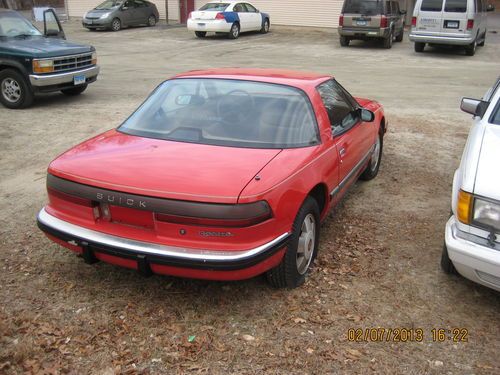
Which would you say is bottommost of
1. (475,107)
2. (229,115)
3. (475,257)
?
(475,257)

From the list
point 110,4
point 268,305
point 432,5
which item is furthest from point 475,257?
point 110,4

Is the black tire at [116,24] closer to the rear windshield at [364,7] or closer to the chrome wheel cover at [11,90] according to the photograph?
the rear windshield at [364,7]

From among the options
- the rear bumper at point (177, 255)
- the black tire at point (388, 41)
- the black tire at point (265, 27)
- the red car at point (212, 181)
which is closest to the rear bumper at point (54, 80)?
the red car at point (212, 181)

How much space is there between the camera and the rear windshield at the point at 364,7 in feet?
59.1

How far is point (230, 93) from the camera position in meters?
4.16

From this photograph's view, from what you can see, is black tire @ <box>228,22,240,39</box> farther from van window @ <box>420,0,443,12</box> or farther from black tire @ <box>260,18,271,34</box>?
van window @ <box>420,0,443,12</box>

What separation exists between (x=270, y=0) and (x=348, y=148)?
2398cm

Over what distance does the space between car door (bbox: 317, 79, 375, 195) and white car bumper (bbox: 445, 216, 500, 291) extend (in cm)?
125

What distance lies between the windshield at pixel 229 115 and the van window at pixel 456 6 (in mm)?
14564

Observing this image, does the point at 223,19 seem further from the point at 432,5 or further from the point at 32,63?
the point at 32,63

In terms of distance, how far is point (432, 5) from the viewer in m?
16.6

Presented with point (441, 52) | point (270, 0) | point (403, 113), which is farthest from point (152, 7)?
point (403, 113)

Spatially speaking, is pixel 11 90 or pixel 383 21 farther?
pixel 383 21

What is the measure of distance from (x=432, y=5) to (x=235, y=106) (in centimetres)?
1498
